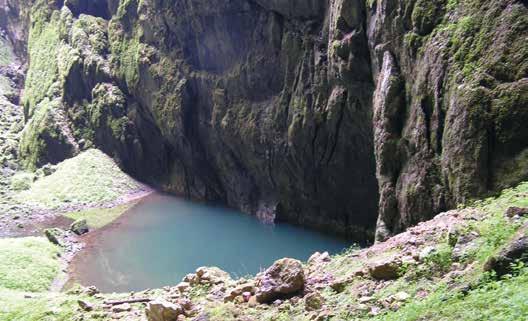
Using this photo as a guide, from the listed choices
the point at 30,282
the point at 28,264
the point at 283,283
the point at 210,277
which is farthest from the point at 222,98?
the point at 283,283

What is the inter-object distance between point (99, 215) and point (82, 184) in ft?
24.0

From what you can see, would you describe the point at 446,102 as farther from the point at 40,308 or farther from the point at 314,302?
the point at 40,308

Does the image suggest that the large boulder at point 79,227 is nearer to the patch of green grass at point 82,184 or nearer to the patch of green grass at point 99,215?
the patch of green grass at point 99,215

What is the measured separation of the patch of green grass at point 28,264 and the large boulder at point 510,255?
27681mm

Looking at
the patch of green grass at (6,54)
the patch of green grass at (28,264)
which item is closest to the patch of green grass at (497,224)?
the patch of green grass at (28,264)

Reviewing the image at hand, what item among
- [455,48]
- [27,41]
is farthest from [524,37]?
[27,41]

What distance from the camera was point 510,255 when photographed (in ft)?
27.3

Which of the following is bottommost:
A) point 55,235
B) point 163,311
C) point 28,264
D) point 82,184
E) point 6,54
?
point 55,235

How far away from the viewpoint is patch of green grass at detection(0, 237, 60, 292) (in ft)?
102

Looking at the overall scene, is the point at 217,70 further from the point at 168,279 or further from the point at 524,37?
the point at 524,37

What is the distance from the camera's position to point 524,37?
16.0 metres

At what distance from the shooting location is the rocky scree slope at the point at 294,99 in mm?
17203

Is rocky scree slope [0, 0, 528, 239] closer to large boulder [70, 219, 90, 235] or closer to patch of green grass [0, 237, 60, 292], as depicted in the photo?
large boulder [70, 219, 90, 235]

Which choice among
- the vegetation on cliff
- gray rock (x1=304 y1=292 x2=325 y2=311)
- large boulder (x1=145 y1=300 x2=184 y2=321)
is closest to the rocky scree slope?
the vegetation on cliff
